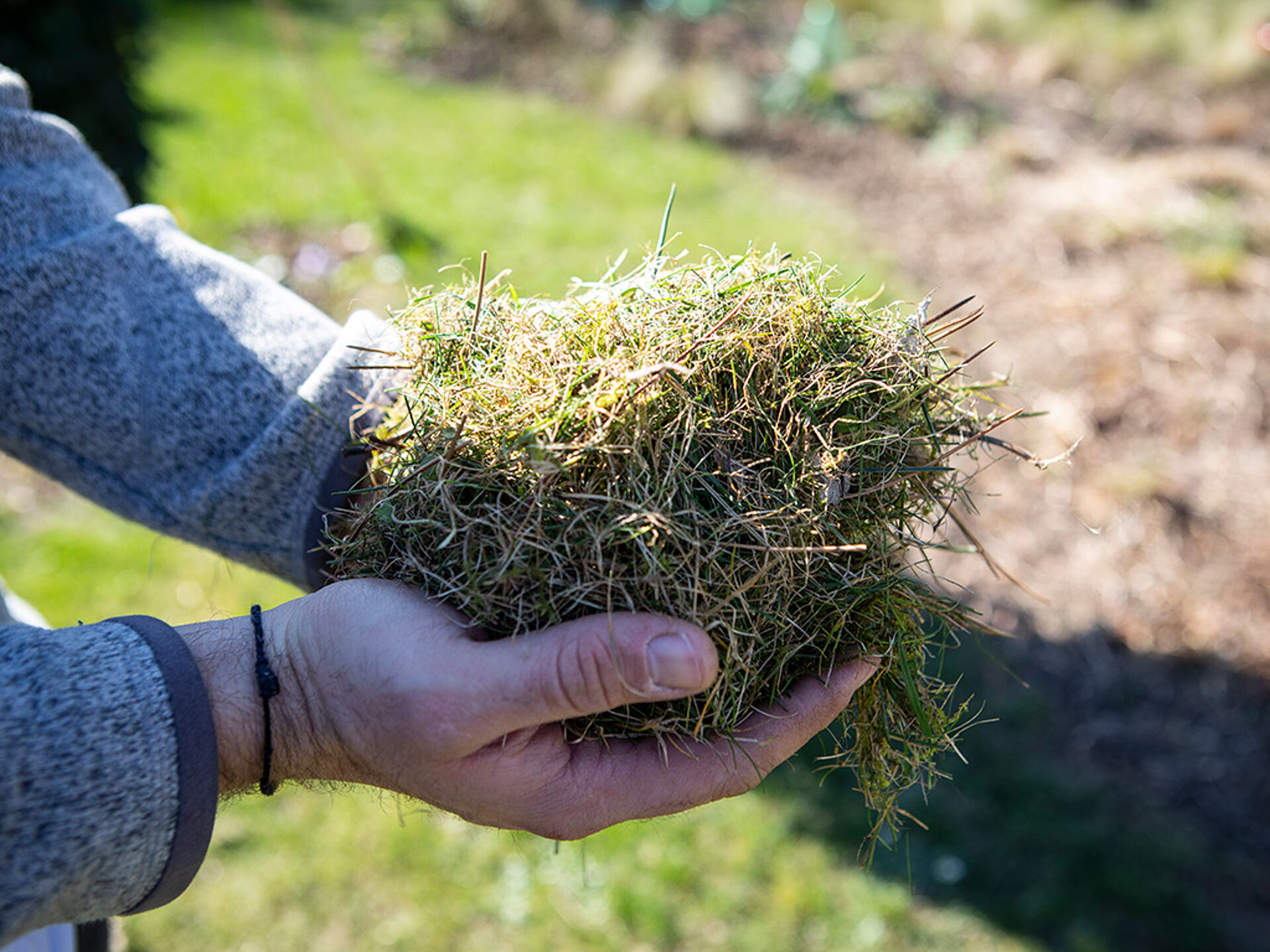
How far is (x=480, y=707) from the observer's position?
1.37 meters

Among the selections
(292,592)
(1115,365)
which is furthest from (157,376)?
(1115,365)

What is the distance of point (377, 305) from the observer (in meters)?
5.92

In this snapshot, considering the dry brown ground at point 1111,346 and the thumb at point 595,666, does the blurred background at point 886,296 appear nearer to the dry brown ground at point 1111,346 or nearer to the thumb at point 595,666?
the dry brown ground at point 1111,346

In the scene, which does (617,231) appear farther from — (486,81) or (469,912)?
(469,912)

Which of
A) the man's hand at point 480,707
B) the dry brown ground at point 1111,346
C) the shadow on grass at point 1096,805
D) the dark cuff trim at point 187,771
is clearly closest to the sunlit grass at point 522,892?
the shadow on grass at point 1096,805

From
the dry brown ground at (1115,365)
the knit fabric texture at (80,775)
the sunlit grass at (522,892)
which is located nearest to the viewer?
the knit fabric texture at (80,775)

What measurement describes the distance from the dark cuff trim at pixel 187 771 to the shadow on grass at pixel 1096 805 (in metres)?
2.61

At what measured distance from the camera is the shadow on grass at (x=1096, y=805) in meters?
3.15

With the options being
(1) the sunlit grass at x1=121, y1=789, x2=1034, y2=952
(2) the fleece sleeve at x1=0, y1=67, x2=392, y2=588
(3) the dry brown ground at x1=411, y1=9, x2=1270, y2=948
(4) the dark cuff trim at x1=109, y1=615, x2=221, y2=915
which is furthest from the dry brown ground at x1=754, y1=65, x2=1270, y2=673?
(4) the dark cuff trim at x1=109, y1=615, x2=221, y2=915

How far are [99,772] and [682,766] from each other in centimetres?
89

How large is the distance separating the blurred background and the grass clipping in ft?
0.94

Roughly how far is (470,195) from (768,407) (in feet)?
21.4

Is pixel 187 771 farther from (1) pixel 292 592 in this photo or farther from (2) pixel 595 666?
(1) pixel 292 592

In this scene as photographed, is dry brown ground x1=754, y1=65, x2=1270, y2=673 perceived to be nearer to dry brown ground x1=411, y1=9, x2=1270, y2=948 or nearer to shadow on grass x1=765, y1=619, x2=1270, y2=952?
dry brown ground x1=411, y1=9, x2=1270, y2=948
